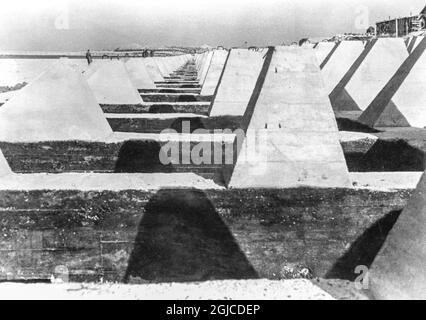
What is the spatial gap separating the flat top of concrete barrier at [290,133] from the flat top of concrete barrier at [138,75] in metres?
12.9

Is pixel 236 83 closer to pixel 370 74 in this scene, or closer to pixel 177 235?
pixel 370 74

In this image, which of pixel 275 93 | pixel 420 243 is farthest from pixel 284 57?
pixel 420 243

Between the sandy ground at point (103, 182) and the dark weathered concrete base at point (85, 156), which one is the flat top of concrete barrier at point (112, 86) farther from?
the sandy ground at point (103, 182)

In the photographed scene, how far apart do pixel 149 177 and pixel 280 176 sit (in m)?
1.31

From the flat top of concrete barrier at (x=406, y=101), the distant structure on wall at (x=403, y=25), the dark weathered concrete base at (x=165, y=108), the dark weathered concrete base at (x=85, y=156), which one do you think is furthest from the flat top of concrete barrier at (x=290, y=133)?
the distant structure on wall at (x=403, y=25)

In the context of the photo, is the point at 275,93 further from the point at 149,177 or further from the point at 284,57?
the point at 149,177

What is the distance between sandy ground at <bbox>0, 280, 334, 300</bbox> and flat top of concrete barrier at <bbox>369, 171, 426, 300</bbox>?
65 cm

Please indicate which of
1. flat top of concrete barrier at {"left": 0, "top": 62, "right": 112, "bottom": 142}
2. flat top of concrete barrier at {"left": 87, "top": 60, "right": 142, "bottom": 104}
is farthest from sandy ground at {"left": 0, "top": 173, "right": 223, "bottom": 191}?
flat top of concrete barrier at {"left": 87, "top": 60, "right": 142, "bottom": 104}

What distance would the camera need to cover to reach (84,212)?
400 centimetres

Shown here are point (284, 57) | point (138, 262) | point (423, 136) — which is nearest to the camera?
point (138, 262)

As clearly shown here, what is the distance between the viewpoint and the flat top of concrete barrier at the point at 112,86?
41.5ft

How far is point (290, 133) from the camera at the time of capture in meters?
4.39
